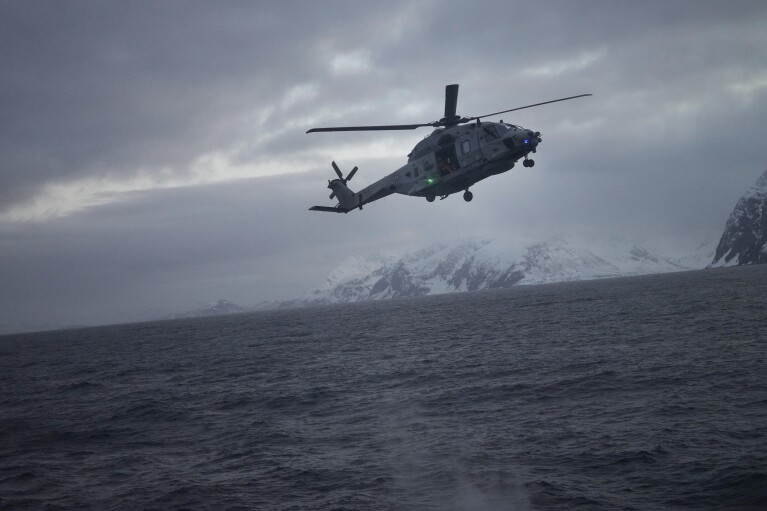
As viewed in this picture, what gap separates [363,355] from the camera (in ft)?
204

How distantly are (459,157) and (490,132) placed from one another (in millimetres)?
2372

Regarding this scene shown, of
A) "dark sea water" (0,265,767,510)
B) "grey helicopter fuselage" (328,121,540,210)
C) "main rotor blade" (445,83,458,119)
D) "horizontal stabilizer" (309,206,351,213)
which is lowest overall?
"dark sea water" (0,265,767,510)

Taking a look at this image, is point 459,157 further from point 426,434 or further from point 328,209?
point 426,434

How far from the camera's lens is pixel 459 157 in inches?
1417

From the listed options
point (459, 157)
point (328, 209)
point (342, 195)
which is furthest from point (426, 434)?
point (342, 195)

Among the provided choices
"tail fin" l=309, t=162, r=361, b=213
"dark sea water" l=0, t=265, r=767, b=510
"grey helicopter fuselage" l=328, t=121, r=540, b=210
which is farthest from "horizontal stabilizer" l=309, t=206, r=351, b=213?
"dark sea water" l=0, t=265, r=767, b=510

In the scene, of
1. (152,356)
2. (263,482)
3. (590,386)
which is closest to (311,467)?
(263,482)

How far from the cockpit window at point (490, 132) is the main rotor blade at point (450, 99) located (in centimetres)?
224

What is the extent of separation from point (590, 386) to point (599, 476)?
14861mm

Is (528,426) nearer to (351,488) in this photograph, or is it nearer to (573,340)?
(351,488)

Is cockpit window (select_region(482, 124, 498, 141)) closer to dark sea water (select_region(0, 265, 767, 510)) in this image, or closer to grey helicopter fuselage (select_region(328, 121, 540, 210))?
grey helicopter fuselage (select_region(328, 121, 540, 210))

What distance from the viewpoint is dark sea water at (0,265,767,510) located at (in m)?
19.6

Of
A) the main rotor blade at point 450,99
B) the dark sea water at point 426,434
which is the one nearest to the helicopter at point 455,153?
the main rotor blade at point 450,99

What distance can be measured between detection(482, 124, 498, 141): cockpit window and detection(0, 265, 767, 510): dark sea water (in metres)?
15.1
